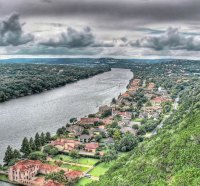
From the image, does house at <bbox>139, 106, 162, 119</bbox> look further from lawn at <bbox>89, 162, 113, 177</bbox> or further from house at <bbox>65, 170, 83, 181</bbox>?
house at <bbox>65, 170, 83, 181</bbox>

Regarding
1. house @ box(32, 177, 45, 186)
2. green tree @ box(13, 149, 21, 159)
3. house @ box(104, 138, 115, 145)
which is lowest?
house @ box(32, 177, 45, 186)

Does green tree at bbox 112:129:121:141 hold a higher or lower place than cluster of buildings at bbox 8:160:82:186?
higher

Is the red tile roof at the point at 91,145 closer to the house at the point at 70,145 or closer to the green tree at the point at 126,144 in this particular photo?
the house at the point at 70,145

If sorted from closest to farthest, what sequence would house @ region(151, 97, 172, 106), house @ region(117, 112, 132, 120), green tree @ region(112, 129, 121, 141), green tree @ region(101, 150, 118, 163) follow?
green tree @ region(101, 150, 118, 163) < green tree @ region(112, 129, 121, 141) < house @ region(117, 112, 132, 120) < house @ region(151, 97, 172, 106)

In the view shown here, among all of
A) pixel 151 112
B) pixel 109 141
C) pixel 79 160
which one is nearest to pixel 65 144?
pixel 79 160

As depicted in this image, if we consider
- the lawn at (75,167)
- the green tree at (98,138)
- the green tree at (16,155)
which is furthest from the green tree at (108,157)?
the green tree at (16,155)

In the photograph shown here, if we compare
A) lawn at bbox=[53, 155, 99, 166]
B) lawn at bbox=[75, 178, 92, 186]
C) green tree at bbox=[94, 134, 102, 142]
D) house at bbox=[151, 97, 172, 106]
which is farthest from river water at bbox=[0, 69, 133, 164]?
lawn at bbox=[75, 178, 92, 186]
